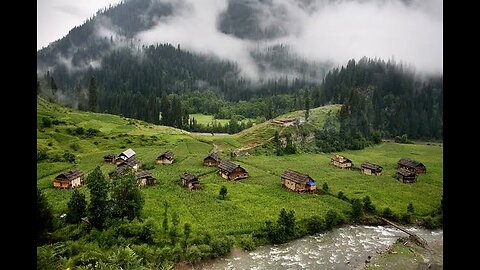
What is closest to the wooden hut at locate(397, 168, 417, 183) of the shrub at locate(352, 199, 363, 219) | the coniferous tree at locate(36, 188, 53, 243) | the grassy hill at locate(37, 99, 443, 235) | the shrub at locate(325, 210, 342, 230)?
the grassy hill at locate(37, 99, 443, 235)

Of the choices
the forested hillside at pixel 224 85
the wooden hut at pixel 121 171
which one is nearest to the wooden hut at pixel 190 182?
the wooden hut at pixel 121 171

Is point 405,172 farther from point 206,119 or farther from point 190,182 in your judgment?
point 206,119

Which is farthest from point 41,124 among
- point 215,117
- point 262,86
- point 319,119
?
point 262,86

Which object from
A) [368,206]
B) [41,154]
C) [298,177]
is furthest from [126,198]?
[41,154]

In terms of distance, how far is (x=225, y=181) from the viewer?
38969mm

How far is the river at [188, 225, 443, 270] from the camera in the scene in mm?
22984

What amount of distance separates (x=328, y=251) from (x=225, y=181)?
52.1ft

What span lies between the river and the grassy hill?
2.32 m

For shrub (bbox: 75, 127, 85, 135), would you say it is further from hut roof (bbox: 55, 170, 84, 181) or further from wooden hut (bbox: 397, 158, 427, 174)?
wooden hut (bbox: 397, 158, 427, 174)

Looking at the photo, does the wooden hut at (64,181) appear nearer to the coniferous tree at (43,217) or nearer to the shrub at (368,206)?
the coniferous tree at (43,217)

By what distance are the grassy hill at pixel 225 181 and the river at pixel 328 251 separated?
7.61ft

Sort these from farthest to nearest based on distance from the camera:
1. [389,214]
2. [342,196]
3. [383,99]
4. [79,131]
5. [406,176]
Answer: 1. [383,99]
2. [79,131]
3. [406,176]
4. [342,196]
5. [389,214]
